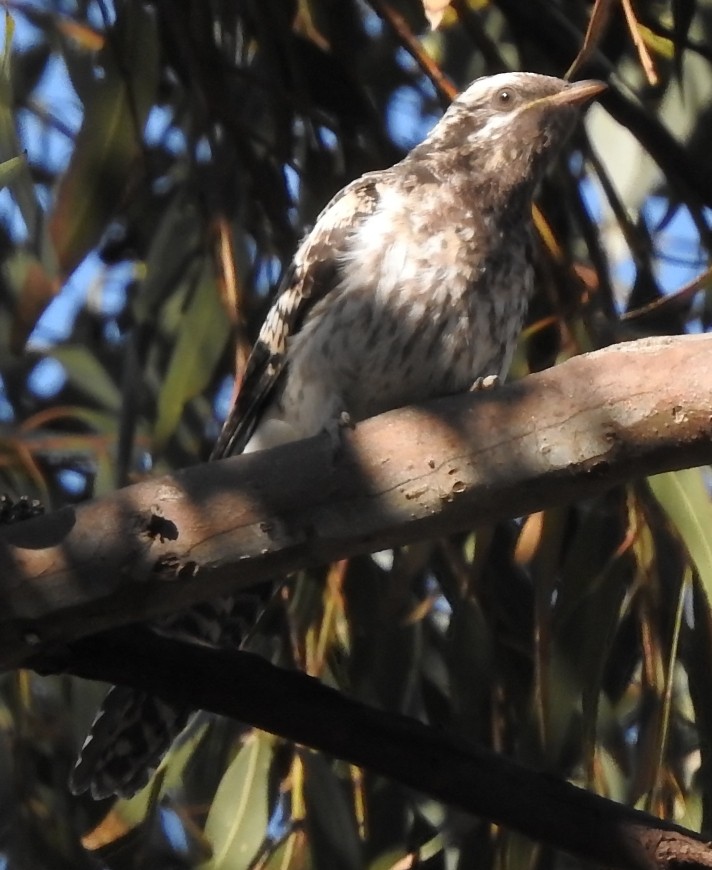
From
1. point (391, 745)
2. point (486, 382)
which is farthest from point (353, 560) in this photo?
point (391, 745)

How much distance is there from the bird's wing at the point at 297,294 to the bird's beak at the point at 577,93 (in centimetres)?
36

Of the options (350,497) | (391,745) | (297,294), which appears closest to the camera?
(350,497)

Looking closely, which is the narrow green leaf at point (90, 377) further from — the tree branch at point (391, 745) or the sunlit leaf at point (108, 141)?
the tree branch at point (391, 745)

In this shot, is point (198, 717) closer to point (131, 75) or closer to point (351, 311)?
point (351, 311)

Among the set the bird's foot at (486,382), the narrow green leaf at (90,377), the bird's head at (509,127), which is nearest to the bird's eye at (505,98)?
the bird's head at (509,127)

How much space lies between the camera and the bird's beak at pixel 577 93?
2648 millimetres

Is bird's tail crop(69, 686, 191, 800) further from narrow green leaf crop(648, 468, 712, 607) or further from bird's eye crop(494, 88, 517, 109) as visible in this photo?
bird's eye crop(494, 88, 517, 109)

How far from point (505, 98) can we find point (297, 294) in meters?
0.61

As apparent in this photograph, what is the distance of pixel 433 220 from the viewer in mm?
2641

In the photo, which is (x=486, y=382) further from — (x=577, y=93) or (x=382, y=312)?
(x=577, y=93)


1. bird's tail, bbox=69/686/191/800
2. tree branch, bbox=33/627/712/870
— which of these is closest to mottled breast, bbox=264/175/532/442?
bird's tail, bbox=69/686/191/800

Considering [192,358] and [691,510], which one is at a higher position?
[192,358]

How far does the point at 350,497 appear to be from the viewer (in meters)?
1.69

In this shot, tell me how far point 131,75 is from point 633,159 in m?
1.39
